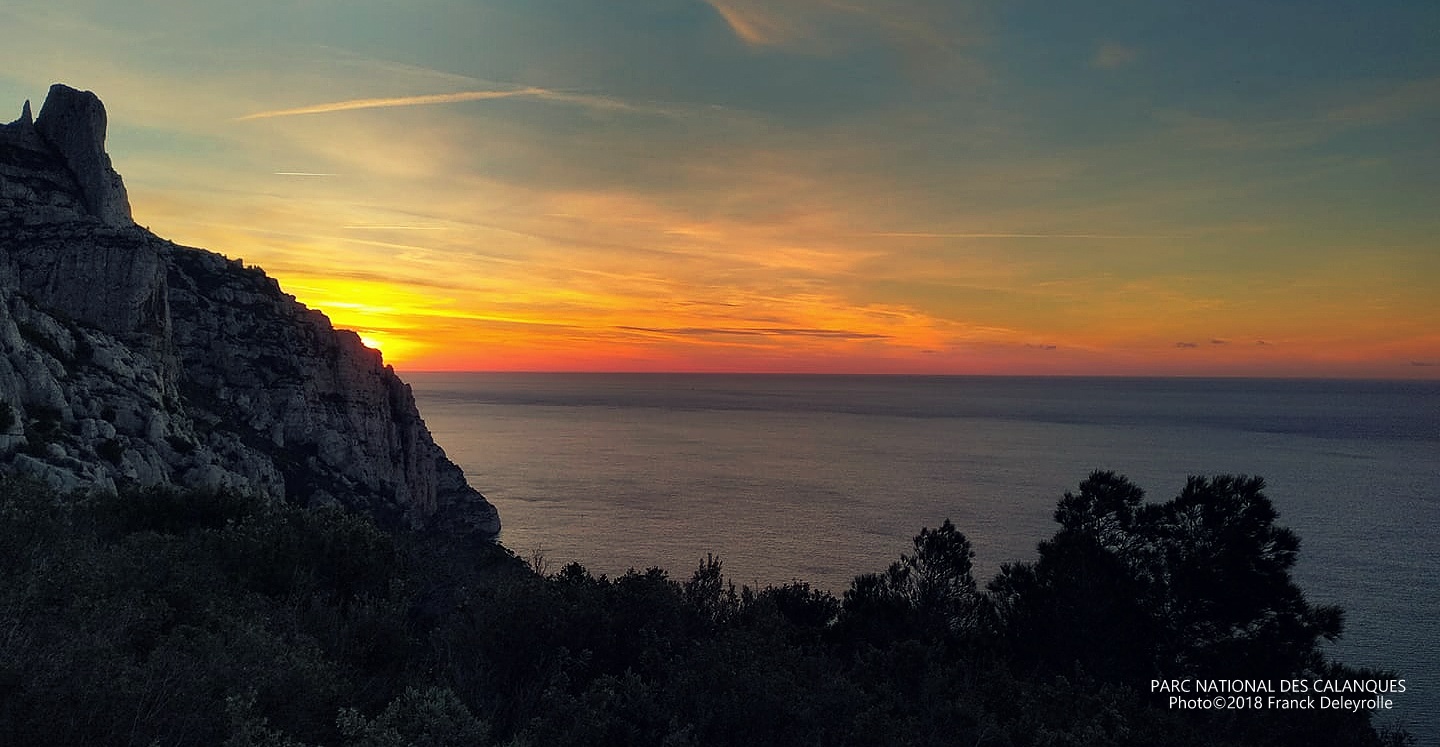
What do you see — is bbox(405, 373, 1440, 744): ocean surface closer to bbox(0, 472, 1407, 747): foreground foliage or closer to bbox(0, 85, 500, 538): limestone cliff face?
bbox(0, 85, 500, 538): limestone cliff face

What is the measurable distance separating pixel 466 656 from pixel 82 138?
247 feet

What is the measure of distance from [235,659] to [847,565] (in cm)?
6238

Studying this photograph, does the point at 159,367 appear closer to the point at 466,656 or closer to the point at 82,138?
the point at 82,138

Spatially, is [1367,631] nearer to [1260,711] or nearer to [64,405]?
[1260,711]

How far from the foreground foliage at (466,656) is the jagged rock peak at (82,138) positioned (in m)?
59.0

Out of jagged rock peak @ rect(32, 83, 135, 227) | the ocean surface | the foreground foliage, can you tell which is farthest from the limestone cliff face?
the ocean surface

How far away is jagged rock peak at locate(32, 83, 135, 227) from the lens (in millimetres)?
59781

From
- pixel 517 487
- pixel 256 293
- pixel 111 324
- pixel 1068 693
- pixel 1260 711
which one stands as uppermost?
pixel 256 293

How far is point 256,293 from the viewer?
67750mm

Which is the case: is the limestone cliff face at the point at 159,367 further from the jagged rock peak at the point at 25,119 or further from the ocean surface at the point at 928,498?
the ocean surface at the point at 928,498

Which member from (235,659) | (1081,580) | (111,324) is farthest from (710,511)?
(235,659)

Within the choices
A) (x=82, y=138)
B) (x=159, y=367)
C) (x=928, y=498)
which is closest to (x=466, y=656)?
(x=159, y=367)

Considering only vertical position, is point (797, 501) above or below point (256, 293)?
below

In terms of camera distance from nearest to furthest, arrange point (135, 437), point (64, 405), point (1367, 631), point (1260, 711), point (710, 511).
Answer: point (1260, 711), point (64, 405), point (135, 437), point (1367, 631), point (710, 511)
